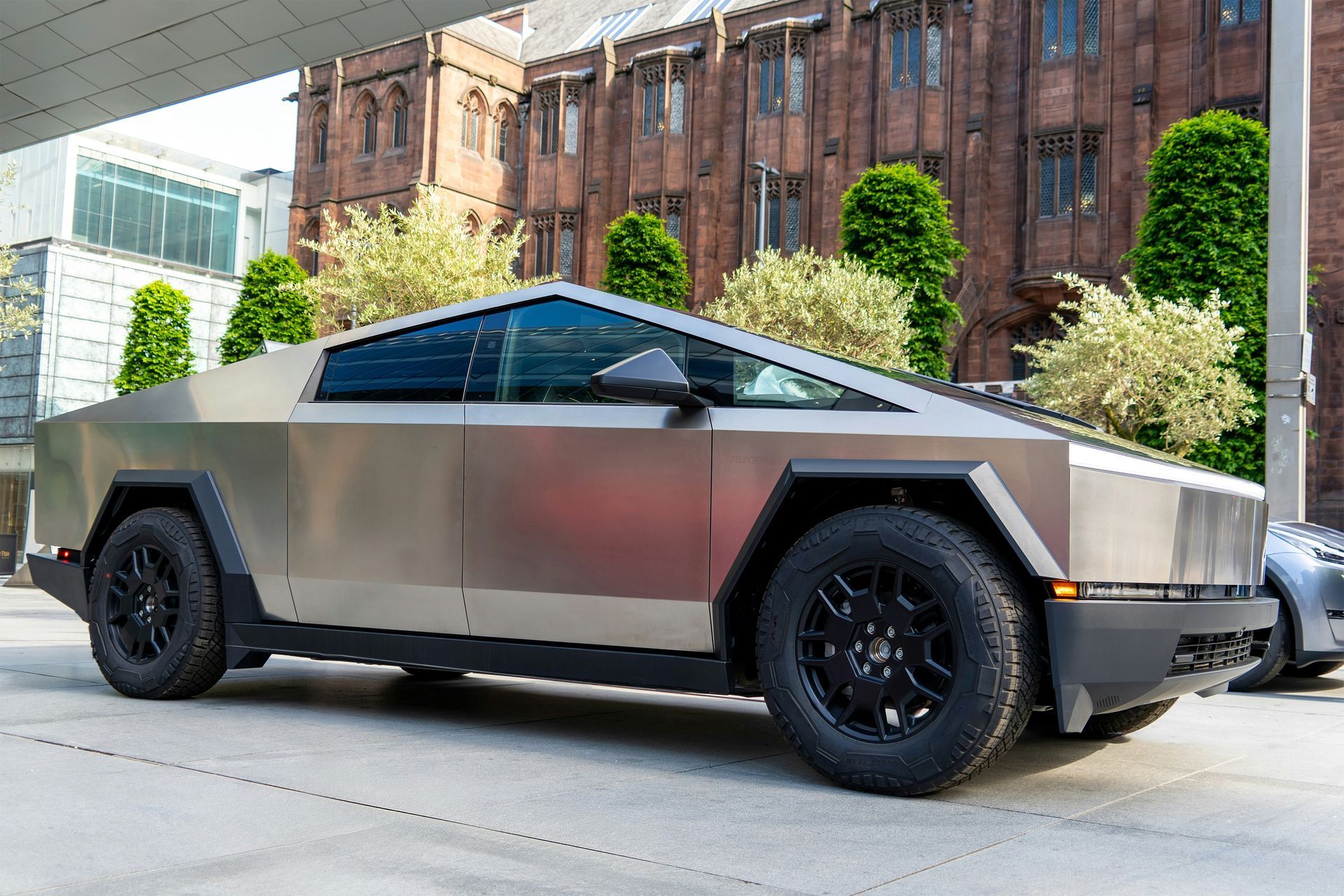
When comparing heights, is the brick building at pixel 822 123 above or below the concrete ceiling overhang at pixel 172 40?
above

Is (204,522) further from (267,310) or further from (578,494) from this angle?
(267,310)

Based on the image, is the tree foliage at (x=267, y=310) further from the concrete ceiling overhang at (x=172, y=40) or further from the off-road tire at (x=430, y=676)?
the off-road tire at (x=430, y=676)

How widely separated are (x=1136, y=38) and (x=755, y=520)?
3348 cm

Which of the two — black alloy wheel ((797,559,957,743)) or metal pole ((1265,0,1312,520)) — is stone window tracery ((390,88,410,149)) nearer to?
metal pole ((1265,0,1312,520))

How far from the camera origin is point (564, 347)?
4.23 meters

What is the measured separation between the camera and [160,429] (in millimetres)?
5008

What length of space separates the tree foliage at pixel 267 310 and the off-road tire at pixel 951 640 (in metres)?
41.0

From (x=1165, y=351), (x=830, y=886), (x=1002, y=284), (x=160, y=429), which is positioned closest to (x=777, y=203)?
(x=1002, y=284)

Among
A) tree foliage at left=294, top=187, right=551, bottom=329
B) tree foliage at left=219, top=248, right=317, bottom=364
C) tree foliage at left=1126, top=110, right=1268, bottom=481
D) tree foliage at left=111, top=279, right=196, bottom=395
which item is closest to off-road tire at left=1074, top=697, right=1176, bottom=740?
tree foliage at left=1126, top=110, right=1268, bottom=481

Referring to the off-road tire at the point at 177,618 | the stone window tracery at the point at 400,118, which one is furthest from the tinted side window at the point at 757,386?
the stone window tracery at the point at 400,118

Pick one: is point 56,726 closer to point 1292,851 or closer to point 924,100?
point 1292,851

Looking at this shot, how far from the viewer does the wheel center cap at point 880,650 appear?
3.34m

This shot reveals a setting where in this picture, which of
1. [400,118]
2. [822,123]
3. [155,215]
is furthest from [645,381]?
[155,215]

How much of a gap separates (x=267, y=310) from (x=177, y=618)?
4014 centimetres
